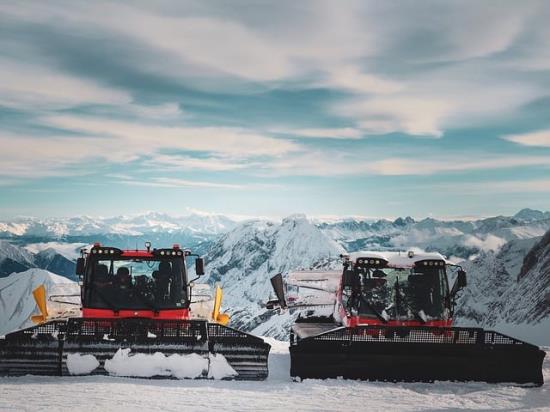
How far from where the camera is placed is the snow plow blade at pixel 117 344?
34.1ft

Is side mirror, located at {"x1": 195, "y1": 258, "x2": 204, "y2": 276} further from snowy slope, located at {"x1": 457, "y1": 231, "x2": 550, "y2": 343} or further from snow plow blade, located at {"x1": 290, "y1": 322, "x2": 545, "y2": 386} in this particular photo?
snowy slope, located at {"x1": 457, "y1": 231, "x2": 550, "y2": 343}

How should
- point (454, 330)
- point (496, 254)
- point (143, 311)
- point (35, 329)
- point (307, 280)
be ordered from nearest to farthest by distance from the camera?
point (35, 329) < point (454, 330) < point (143, 311) < point (307, 280) < point (496, 254)

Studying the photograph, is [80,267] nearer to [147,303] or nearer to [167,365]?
[147,303]

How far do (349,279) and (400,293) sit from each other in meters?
1.07

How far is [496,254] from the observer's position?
6590 inches

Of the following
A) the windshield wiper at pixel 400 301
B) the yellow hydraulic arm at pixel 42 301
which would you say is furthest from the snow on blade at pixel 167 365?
the windshield wiper at pixel 400 301

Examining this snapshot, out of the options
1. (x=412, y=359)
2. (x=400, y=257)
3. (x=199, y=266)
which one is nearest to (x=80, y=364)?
(x=199, y=266)

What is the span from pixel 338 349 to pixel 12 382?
5476 millimetres

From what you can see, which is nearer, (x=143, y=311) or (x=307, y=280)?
(x=143, y=311)

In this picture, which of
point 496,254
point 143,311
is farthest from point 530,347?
point 496,254

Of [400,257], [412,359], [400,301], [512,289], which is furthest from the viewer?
[512,289]

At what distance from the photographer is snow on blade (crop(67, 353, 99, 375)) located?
1048 centimetres

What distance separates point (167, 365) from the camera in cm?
1065

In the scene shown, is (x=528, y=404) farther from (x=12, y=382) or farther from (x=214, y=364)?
(x=12, y=382)
